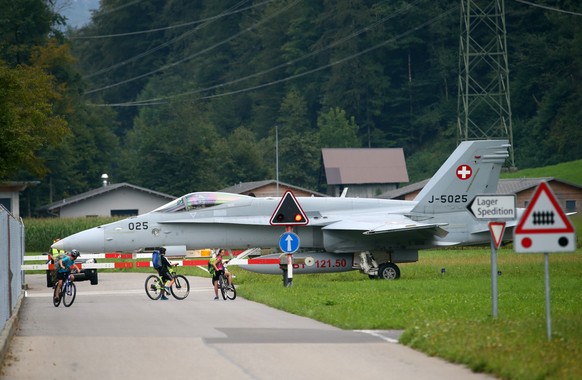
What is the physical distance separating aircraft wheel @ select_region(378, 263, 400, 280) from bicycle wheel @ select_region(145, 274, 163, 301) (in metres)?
7.84

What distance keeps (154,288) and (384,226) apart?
25.1 feet

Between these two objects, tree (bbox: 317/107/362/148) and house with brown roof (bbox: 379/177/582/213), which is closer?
house with brown roof (bbox: 379/177/582/213)

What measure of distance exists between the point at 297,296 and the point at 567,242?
11712 millimetres

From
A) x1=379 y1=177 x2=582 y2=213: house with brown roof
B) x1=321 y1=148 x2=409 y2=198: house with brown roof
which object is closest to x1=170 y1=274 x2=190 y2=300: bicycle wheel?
x1=379 y1=177 x2=582 y2=213: house with brown roof

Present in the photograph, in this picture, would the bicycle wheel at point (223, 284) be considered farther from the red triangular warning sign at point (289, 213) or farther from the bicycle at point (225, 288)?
the red triangular warning sign at point (289, 213)

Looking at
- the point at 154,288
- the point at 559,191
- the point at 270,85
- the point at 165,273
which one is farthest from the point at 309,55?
the point at 154,288

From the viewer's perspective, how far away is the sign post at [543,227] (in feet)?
43.5

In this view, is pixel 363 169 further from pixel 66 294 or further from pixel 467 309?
pixel 467 309

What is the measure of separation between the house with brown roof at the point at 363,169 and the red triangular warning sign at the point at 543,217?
77.1 metres

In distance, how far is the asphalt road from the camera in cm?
1297

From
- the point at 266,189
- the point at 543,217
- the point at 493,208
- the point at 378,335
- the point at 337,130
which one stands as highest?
the point at 337,130

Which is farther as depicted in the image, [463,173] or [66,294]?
[463,173]

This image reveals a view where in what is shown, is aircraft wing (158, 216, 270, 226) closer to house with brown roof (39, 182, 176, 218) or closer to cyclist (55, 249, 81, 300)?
cyclist (55, 249, 81, 300)

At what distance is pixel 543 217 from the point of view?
13.4 m
